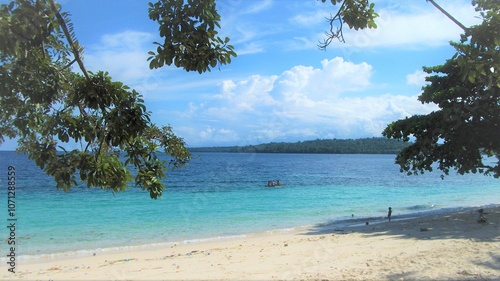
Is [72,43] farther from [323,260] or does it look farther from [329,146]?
[329,146]

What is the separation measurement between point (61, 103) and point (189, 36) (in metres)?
1.38

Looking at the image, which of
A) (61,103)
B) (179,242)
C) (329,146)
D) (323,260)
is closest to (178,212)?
(179,242)

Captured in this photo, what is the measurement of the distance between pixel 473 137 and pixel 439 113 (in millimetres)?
1435

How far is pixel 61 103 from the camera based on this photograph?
11.8 feet

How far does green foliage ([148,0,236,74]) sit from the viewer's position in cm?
323

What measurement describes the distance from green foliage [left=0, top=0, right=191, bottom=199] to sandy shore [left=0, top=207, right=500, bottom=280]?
4.33 m

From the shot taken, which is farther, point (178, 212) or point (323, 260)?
point (178, 212)

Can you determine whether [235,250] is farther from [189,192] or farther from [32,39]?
[189,192]

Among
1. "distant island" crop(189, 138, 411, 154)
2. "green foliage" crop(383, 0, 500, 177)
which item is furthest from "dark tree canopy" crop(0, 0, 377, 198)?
"distant island" crop(189, 138, 411, 154)

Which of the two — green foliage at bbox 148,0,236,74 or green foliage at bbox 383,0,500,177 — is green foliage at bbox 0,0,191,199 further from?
green foliage at bbox 383,0,500,177

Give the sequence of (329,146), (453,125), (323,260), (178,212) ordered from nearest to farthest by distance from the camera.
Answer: (323,260)
(453,125)
(178,212)
(329,146)

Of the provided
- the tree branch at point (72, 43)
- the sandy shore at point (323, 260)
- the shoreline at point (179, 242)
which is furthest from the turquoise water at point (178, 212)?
the tree branch at point (72, 43)

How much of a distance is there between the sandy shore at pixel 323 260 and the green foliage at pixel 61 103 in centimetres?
433

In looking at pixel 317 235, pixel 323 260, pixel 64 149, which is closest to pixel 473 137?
pixel 317 235
